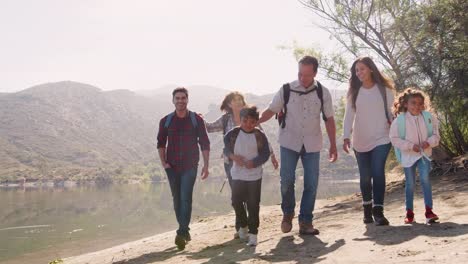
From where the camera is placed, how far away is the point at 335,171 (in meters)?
156

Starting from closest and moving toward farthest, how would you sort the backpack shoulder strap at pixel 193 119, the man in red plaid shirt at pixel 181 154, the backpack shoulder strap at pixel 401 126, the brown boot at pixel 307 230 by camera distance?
the backpack shoulder strap at pixel 401 126 < the brown boot at pixel 307 230 < the man in red plaid shirt at pixel 181 154 < the backpack shoulder strap at pixel 193 119

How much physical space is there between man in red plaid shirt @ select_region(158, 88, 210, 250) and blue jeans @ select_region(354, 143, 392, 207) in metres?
2.36

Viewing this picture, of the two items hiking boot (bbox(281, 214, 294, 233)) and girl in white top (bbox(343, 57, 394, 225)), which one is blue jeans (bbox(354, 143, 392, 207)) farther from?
hiking boot (bbox(281, 214, 294, 233))

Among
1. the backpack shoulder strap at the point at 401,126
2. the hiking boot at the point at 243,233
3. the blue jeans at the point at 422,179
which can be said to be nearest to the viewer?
the blue jeans at the point at 422,179

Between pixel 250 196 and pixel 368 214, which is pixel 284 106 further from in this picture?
pixel 368 214

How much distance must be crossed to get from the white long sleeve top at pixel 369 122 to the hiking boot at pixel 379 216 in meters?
0.81

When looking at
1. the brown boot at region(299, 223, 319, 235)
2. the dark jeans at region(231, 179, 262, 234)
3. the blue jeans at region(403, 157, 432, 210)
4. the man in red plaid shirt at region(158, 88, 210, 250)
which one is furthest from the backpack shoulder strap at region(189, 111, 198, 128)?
the blue jeans at region(403, 157, 432, 210)

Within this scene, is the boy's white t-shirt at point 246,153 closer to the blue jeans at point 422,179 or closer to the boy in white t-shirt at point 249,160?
the boy in white t-shirt at point 249,160

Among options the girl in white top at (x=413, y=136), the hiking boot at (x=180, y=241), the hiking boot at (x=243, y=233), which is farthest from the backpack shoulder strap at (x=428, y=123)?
the hiking boot at (x=180, y=241)

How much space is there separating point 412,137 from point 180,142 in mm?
3354

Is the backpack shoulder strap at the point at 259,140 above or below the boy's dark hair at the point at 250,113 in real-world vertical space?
below

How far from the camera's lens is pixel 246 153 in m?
5.95

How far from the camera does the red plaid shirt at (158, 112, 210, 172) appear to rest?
6664 mm

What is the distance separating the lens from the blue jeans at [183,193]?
21.7 feet
